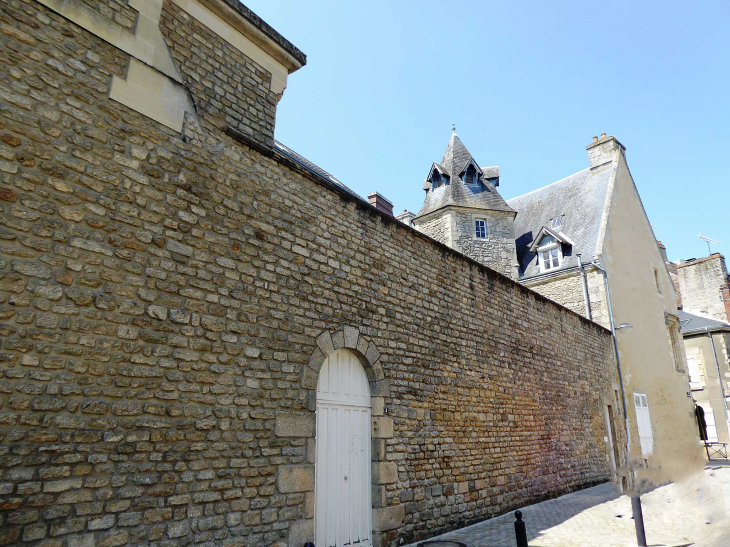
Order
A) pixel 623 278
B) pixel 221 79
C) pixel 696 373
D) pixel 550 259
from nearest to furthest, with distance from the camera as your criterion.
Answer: pixel 221 79, pixel 623 278, pixel 550 259, pixel 696 373

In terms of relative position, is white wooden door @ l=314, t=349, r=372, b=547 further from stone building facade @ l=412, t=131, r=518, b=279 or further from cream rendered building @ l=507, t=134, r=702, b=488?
stone building facade @ l=412, t=131, r=518, b=279

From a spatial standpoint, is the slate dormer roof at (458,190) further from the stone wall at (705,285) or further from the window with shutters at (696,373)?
the stone wall at (705,285)

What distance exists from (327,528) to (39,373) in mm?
2955

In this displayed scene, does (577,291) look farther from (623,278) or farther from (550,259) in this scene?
(623,278)

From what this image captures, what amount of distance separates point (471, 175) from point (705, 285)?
13718 millimetres

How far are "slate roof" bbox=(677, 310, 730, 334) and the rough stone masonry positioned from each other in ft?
56.1

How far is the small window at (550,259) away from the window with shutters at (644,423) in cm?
409

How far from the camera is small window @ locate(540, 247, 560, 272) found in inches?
564

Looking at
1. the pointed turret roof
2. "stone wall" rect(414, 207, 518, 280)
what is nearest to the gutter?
"stone wall" rect(414, 207, 518, 280)

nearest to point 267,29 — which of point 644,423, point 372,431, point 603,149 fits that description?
point 372,431

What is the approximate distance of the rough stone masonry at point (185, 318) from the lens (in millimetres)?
3113

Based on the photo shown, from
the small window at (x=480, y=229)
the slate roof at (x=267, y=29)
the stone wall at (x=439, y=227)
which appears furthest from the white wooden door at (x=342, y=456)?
the small window at (x=480, y=229)

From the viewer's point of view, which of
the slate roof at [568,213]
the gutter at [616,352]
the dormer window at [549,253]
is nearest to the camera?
the gutter at [616,352]

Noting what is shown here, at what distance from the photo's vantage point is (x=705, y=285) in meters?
21.8
